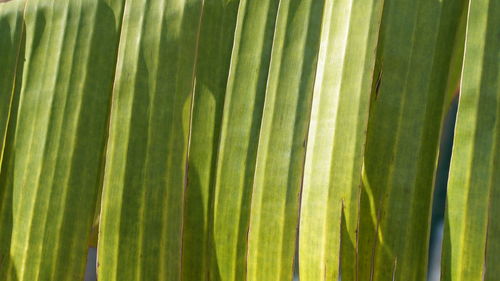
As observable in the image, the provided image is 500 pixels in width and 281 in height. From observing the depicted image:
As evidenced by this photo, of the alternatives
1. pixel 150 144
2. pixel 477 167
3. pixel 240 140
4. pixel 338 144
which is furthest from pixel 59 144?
pixel 477 167

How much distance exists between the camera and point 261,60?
3.66ft

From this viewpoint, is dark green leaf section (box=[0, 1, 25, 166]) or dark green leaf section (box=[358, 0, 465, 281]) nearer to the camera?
dark green leaf section (box=[358, 0, 465, 281])

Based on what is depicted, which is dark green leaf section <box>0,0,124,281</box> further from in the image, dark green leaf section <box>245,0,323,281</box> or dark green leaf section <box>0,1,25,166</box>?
dark green leaf section <box>245,0,323,281</box>

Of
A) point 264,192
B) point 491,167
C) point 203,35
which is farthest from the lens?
point 203,35

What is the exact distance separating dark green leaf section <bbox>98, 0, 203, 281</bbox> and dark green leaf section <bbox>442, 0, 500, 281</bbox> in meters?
0.46

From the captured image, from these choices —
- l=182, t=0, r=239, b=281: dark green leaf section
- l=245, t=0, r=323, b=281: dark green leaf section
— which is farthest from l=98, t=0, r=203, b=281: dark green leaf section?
l=245, t=0, r=323, b=281: dark green leaf section

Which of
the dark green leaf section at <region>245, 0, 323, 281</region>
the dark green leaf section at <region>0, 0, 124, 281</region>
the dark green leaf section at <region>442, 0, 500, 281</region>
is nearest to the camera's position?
the dark green leaf section at <region>442, 0, 500, 281</region>

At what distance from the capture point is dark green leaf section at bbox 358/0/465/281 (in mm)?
1002

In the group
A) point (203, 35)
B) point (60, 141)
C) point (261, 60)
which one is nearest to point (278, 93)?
point (261, 60)

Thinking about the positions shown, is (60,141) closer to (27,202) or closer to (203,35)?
(27,202)

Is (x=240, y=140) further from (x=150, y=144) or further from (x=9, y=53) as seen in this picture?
(x=9, y=53)

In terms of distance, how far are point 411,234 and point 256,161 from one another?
0.28 metres

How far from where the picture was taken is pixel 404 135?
1010mm

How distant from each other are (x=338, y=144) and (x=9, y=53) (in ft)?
2.32
